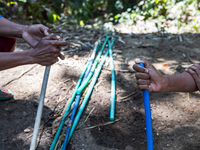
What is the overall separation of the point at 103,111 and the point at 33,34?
1.08 metres

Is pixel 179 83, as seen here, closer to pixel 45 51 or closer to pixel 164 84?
pixel 164 84

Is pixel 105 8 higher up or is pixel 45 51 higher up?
pixel 105 8

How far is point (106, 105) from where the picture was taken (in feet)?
6.71

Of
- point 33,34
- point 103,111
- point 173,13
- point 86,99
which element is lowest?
point 103,111

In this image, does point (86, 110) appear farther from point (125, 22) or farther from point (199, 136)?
point (125, 22)

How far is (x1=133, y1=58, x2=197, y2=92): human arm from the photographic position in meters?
1.29

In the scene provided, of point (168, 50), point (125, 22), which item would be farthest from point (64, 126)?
point (125, 22)

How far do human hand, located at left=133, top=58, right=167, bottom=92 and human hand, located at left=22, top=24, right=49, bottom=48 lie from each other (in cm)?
113

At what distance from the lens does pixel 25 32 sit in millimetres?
2004

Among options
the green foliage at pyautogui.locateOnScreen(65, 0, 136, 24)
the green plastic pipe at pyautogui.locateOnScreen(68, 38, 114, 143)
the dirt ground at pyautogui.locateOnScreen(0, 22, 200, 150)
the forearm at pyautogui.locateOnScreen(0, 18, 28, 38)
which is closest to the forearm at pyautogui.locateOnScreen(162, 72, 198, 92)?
the dirt ground at pyautogui.locateOnScreen(0, 22, 200, 150)

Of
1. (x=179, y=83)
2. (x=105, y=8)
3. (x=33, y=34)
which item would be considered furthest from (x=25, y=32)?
(x=105, y=8)

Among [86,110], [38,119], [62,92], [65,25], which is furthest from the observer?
[65,25]

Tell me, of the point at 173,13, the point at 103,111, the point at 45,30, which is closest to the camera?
the point at 45,30

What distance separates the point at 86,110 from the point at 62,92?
412mm
